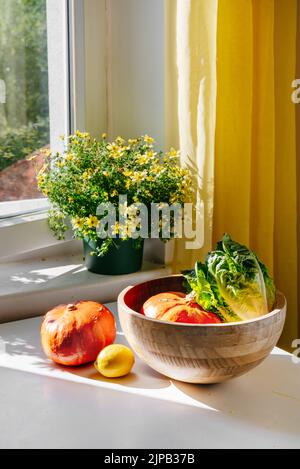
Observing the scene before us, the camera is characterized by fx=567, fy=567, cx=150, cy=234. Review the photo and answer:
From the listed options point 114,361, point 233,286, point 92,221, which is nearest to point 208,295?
point 233,286

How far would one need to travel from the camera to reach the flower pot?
4.27 feet

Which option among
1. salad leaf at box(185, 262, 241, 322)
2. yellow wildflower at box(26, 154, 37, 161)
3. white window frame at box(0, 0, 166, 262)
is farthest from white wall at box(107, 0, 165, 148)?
salad leaf at box(185, 262, 241, 322)

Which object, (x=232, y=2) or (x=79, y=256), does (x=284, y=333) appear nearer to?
(x=79, y=256)

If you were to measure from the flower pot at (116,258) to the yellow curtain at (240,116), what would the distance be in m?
0.11

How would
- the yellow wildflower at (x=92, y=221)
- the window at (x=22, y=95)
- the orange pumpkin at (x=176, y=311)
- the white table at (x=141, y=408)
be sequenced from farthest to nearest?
1. the window at (x=22, y=95)
2. the yellow wildflower at (x=92, y=221)
3. the orange pumpkin at (x=176, y=311)
4. the white table at (x=141, y=408)

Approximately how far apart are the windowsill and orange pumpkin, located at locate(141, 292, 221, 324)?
1.13 feet

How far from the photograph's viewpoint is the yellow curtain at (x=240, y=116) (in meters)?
1.24

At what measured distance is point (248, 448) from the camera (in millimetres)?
776

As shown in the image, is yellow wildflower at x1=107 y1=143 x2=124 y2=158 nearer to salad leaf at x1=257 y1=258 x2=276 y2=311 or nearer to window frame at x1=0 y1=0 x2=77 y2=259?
window frame at x1=0 y1=0 x2=77 y2=259

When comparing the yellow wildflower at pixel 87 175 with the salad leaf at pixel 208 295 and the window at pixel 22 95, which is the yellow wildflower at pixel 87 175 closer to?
the window at pixel 22 95

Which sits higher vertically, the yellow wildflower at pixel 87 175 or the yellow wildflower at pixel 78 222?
the yellow wildflower at pixel 87 175

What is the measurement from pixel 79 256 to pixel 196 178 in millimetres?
401

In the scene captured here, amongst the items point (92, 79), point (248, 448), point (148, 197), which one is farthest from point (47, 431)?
point (92, 79)

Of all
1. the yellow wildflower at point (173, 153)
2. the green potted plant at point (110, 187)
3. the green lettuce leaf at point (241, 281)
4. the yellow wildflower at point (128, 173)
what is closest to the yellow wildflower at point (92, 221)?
the green potted plant at point (110, 187)
